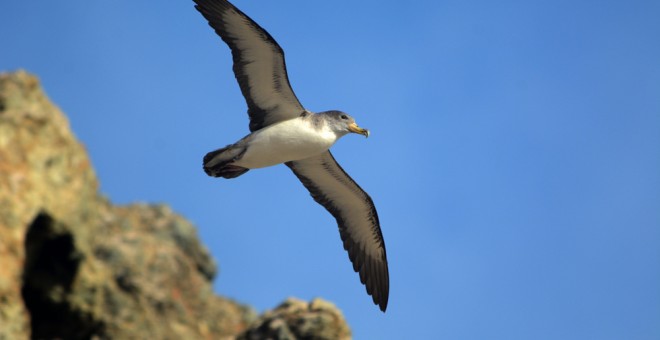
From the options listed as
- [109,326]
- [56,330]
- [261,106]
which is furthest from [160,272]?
[261,106]

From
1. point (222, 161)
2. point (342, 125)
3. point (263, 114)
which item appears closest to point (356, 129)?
point (342, 125)

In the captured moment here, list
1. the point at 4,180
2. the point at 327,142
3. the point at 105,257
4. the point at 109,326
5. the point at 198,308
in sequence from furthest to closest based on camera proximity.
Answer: the point at 198,308
the point at 105,257
the point at 109,326
the point at 4,180
the point at 327,142

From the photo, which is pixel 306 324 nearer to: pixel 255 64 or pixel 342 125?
pixel 342 125

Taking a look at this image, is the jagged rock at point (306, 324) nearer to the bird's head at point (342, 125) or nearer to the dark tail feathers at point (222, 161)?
the dark tail feathers at point (222, 161)

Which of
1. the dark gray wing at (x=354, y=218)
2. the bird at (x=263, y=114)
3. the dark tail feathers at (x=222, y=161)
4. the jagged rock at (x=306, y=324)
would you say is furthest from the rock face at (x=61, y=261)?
the bird at (x=263, y=114)

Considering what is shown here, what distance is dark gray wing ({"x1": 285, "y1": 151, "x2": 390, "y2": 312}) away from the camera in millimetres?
22516

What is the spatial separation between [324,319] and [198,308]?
9.92m

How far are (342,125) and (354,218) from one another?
15.4 ft

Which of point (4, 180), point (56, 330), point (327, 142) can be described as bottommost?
point (56, 330)

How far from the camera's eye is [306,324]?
24172mm

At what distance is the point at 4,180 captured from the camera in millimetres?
23719

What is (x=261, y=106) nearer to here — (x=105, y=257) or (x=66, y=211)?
(x=66, y=211)

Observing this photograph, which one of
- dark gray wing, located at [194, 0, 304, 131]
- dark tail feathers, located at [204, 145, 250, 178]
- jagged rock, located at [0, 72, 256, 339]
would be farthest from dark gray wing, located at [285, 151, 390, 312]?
jagged rock, located at [0, 72, 256, 339]

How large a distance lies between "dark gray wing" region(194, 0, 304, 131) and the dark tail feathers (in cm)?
112
